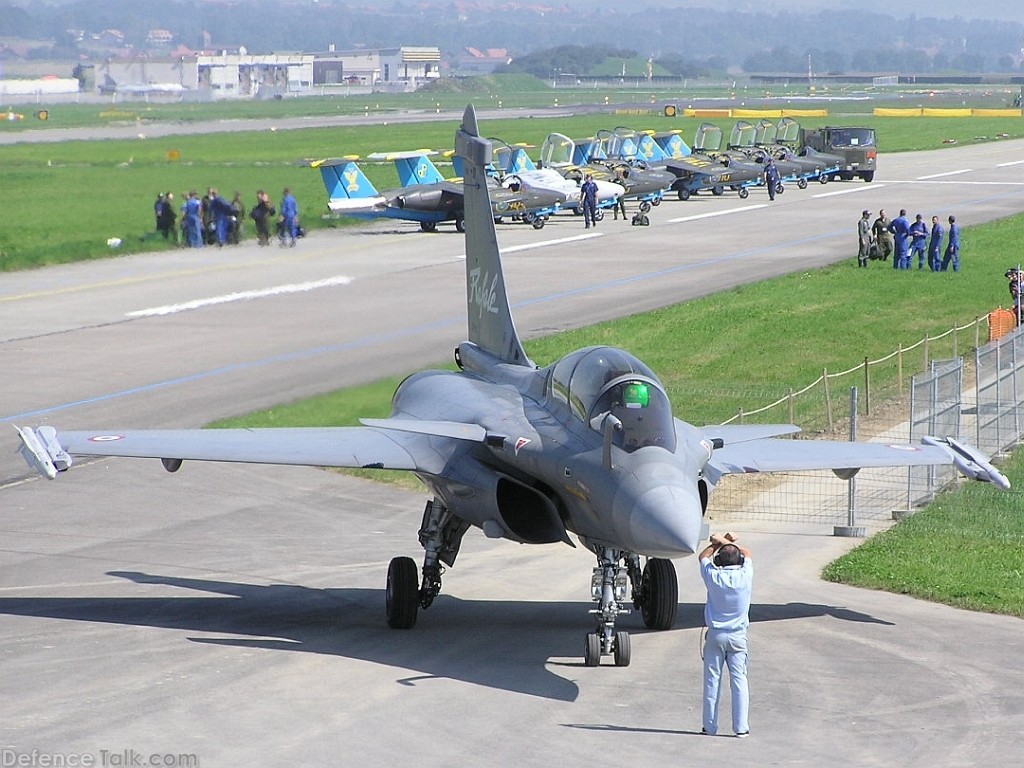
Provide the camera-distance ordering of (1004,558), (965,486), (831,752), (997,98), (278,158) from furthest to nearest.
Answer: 1. (997,98)
2. (278,158)
3. (965,486)
4. (1004,558)
5. (831,752)

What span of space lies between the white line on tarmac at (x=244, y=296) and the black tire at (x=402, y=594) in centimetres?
2537

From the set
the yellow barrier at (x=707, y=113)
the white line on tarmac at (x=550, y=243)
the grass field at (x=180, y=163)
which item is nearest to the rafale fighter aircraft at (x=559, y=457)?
the white line on tarmac at (x=550, y=243)

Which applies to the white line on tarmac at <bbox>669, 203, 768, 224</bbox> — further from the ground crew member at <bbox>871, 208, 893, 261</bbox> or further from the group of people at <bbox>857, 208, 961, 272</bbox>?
the group of people at <bbox>857, 208, 961, 272</bbox>

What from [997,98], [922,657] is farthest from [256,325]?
[997,98]

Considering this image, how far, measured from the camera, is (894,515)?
22062 mm

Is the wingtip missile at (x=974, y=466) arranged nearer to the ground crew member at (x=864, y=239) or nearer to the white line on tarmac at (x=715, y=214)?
the ground crew member at (x=864, y=239)

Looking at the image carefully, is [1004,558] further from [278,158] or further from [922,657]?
[278,158]

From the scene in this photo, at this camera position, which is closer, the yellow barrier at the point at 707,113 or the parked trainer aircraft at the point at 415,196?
the parked trainer aircraft at the point at 415,196

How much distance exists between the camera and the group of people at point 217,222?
55.7 m

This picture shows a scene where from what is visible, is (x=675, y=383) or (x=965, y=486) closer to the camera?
(x=965, y=486)

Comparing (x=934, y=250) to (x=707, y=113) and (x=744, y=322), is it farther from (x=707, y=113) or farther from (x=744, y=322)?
(x=707, y=113)

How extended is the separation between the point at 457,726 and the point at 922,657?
193 inches

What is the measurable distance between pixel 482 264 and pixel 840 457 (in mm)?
5627

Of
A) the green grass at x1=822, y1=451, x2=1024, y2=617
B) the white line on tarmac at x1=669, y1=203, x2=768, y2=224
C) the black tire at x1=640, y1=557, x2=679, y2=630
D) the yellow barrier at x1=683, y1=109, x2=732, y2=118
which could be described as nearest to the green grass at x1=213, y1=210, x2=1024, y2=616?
the green grass at x1=822, y1=451, x2=1024, y2=617
